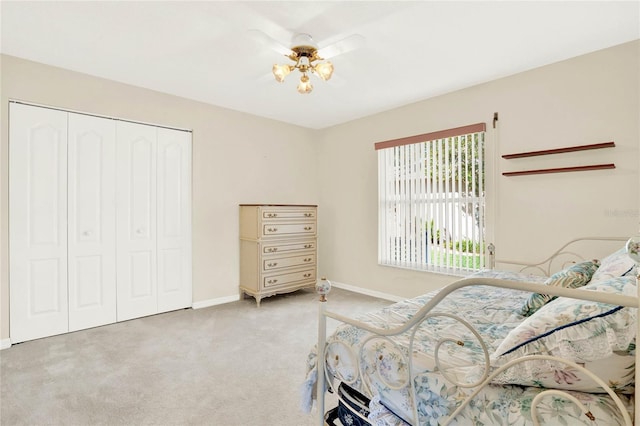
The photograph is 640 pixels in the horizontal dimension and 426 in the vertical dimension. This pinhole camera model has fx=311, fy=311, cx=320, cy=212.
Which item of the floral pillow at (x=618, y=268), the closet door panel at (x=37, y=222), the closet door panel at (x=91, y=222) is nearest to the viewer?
the floral pillow at (x=618, y=268)

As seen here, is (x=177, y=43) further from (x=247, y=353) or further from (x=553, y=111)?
(x=553, y=111)

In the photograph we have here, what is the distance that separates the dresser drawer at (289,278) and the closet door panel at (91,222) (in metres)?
1.68

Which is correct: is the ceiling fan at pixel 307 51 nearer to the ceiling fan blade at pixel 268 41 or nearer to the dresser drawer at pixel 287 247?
the ceiling fan blade at pixel 268 41

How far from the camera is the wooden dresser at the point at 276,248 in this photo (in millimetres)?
3967

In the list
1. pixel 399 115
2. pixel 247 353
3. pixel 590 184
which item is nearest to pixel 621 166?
pixel 590 184

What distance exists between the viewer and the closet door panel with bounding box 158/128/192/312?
3656 mm

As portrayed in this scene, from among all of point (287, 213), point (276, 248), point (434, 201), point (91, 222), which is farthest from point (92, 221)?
point (434, 201)

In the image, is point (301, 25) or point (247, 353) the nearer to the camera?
point (301, 25)

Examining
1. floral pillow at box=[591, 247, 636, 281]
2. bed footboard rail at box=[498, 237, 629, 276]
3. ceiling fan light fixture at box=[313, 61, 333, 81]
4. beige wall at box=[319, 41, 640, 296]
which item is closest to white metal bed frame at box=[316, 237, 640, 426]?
floral pillow at box=[591, 247, 636, 281]

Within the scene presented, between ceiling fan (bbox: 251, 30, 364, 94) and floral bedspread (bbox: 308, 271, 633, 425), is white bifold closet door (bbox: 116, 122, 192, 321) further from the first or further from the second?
floral bedspread (bbox: 308, 271, 633, 425)

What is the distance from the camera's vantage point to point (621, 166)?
2514mm

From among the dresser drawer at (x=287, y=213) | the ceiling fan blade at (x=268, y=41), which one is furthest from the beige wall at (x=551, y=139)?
the ceiling fan blade at (x=268, y=41)

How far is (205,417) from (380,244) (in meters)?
3.02

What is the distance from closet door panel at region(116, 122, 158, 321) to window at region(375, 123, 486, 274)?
9.39 ft
